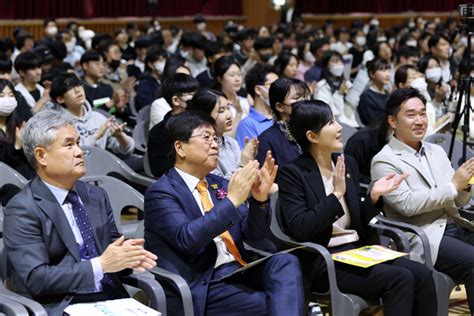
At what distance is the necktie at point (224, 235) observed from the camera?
11.6 feet

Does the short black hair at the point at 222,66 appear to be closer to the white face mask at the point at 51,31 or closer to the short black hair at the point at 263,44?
the short black hair at the point at 263,44

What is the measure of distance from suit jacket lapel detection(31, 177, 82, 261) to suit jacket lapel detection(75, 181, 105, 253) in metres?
0.11

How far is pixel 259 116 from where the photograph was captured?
18.4ft

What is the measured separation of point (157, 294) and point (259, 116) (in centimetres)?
255

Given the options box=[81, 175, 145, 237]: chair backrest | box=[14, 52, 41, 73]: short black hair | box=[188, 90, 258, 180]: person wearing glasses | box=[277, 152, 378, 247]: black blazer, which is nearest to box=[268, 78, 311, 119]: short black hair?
box=[188, 90, 258, 180]: person wearing glasses

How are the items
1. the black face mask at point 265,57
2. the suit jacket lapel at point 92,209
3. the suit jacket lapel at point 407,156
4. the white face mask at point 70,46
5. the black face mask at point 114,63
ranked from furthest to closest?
the white face mask at point 70,46 → the black face mask at point 265,57 → the black face mask at point 114,63 → the suit jacket lapel at point 407,156 → the suit jacket lapel at point 92,209

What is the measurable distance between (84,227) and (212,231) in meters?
0.45

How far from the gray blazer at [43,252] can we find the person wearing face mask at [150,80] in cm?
436

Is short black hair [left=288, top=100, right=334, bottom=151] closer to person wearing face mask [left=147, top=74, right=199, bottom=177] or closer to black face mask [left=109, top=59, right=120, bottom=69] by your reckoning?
person wearing face mask [left=147, top=74, right=199, bottom=177]

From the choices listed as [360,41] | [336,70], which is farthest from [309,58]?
[360,41]

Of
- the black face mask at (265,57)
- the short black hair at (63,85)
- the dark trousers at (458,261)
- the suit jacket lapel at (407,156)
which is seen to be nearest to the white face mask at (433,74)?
the black face mask at (265,57)

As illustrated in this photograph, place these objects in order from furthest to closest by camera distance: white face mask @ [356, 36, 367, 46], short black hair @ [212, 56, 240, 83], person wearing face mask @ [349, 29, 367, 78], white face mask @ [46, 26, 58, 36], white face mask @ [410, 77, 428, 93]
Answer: white face mask @ [356, 36, 367, 46]
white face mask @ [46, 26, 58, 36]
person wearing face mask @ [349, 29, 367, 78]
white face mask @ [410, 77, 428, 93]
short black hair @ [212, 56, 240, 83]

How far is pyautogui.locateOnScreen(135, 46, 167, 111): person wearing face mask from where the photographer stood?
796 cm

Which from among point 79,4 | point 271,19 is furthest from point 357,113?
point 271,19
